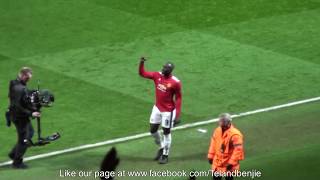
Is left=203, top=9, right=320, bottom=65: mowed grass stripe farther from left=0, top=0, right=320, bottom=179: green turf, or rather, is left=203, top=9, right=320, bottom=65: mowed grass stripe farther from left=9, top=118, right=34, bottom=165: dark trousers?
left=9, top=118, right=34, bottom=165: dark trousers

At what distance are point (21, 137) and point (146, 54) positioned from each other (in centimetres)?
835

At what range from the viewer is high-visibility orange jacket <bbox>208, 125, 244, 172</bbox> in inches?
574

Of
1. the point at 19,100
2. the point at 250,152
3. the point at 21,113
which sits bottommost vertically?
the point at 250,152

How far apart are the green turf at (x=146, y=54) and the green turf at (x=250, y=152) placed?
2.52ft

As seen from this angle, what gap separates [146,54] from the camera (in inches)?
955

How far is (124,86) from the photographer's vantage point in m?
21.8

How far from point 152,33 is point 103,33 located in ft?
4.91

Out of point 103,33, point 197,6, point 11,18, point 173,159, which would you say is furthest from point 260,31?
point 173,159

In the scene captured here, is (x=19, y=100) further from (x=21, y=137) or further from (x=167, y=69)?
(x=167, y=69)

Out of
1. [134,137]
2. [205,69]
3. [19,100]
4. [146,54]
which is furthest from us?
[146,54]

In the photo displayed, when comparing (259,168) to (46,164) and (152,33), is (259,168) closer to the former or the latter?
(46,164)

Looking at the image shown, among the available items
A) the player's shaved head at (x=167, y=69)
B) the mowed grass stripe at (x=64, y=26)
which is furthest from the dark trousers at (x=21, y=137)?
the mowed grass stripe at (x=64, y=26)

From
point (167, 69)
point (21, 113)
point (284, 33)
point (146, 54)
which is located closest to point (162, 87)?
point (167, 69)

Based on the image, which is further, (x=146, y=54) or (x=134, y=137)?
(x=146, y=54)
